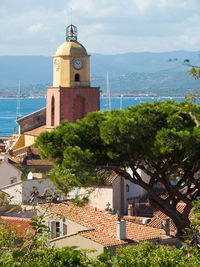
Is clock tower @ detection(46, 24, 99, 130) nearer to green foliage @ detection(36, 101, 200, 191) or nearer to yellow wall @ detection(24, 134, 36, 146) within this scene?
yellow wall @ detection(24, 134, 36, 146)

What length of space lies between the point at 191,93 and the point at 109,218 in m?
11.4

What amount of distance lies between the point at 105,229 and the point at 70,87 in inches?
1227

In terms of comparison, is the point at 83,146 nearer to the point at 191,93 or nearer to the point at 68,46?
the point at 191,93

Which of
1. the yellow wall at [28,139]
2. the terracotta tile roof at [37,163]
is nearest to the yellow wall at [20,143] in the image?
the yellow wall at [28,139]

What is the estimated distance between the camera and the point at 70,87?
160 ft

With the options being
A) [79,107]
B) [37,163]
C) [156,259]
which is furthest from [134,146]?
[79,107]

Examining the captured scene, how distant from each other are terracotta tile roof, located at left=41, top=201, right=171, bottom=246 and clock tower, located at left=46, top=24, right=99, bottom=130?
2769 centimetres

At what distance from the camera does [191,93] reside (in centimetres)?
880

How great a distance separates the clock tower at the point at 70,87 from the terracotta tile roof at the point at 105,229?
27686 millimetres

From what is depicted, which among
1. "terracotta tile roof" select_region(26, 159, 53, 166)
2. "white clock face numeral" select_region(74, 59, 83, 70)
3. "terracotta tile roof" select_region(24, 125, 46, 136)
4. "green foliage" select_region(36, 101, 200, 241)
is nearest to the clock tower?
"white clock face numeral" select_region(74, 59, 83, 70)

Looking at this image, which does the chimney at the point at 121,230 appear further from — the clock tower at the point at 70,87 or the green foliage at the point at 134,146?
the clock tower at the point at 70,87

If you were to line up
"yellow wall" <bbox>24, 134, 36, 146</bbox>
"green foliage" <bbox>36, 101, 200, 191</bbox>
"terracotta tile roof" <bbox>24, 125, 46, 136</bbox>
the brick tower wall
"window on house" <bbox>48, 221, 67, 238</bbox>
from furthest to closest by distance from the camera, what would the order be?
1. "terracotta tile roof" <bbox>24, 125, 46, 136</bbox>
2. "yellow wall" <bbox>24, 134, 36, 146</bbox>
3. the brick tower wall
4. "window on house" <bbox>48, 221, 67, 238</bbox>
5. "green foliage" <bbox>36, 101, 200, 191</bbox>

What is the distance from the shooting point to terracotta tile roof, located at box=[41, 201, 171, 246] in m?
17.2

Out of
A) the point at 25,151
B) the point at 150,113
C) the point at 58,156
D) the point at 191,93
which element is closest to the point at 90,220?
the point at 58,156
